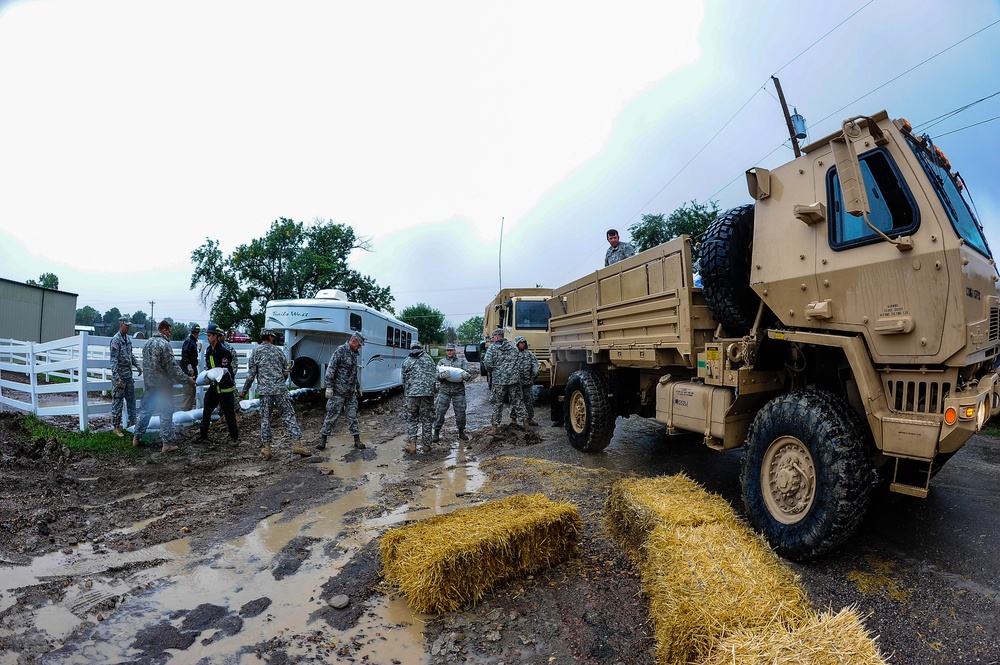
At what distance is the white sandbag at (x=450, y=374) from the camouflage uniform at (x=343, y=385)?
141 centimetres

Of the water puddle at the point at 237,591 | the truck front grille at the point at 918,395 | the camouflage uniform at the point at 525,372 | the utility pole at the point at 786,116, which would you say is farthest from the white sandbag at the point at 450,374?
the utility pole at the point at 786,116

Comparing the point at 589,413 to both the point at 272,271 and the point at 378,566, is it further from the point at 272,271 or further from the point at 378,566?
the point at 272,271

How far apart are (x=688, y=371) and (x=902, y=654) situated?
2.99 meters

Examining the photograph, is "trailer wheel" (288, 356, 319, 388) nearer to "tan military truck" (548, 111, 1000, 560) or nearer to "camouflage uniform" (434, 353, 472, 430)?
"camouflage uniform" (434, 353, 472, 430)

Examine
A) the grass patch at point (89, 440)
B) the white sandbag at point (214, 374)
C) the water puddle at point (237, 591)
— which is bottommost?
the water puddle at point (237, 591)

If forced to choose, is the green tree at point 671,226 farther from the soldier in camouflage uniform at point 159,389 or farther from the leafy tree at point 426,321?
the leafy tree at point 426,321

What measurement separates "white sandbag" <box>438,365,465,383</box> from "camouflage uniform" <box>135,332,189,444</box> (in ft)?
13.0

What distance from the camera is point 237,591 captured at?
3.44 metres

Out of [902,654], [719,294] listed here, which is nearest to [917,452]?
[902,654]

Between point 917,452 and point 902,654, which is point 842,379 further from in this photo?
point 902,654

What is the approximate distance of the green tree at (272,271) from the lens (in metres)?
26.8

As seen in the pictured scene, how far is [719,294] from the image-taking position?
4402mm

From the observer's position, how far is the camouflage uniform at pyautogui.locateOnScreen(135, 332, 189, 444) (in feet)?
23.6

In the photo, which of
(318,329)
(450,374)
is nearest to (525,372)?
(450,374)
